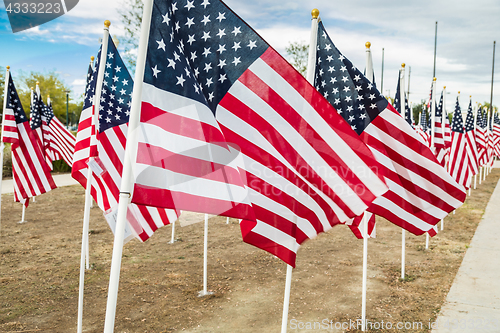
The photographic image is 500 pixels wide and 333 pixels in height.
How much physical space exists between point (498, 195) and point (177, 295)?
49.9 feet

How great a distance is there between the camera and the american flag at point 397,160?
4.39m

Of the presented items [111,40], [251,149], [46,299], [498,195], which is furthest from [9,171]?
[498,195]

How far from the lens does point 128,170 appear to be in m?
2.55

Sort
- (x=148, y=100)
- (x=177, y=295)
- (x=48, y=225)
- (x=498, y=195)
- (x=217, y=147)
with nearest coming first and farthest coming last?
1. (x=148, y=100)
2. (x=217, y=147)
3. (x=177, y=295)
4. (x=48, y=225)
5. (x=498, y=195)

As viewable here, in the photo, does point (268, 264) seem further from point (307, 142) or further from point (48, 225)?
point (48, 225)

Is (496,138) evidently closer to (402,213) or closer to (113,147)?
(402,213)

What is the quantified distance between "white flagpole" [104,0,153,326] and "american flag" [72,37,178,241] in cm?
233

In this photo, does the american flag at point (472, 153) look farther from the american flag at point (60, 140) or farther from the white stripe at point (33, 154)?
the american flag at point (60, 140)

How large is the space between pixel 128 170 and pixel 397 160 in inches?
127

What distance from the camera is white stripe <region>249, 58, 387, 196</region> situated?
3.27m

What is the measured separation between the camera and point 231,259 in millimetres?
8258

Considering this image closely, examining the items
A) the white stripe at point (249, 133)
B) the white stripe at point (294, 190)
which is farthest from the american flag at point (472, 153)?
the white stripe at point (249, 133)

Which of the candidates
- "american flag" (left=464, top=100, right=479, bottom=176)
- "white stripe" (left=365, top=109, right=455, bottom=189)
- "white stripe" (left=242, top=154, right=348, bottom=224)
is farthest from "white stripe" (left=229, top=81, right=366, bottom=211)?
"american flag" (left=464, top=100, right=479, bottom=176)

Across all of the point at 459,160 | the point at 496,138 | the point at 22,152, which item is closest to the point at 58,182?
the point at 22,152
